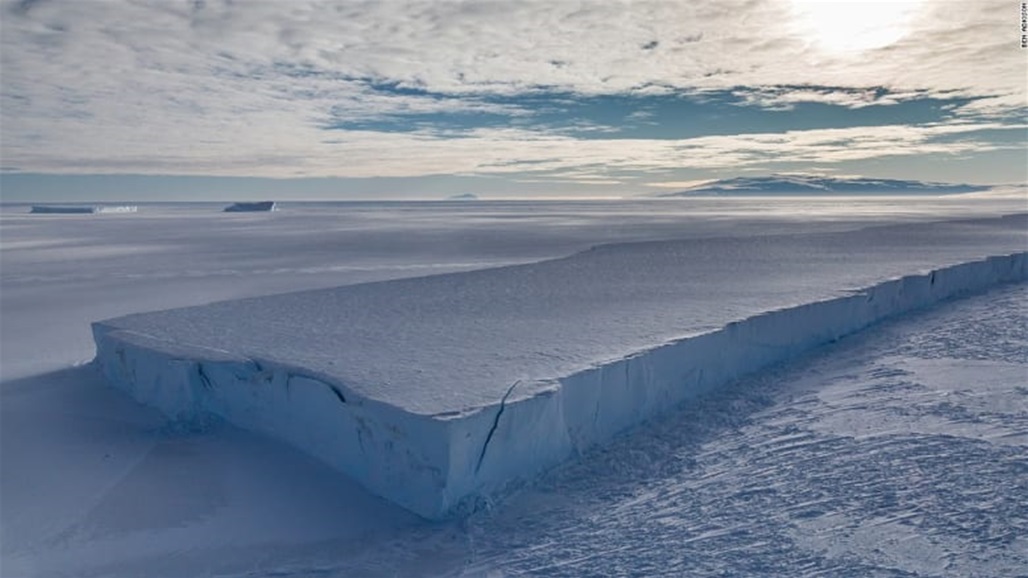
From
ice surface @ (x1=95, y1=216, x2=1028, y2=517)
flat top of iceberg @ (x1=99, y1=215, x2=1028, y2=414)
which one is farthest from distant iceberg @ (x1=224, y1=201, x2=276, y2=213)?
ice surface @ (x1=95, y1=216, x2=1028, y2=517)

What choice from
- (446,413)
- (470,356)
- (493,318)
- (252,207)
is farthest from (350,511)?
(252,207)

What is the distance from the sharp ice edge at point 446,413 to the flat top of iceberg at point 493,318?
9 centimetres

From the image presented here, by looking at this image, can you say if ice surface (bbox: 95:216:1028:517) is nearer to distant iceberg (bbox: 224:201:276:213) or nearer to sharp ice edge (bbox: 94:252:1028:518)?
sharp ice edge (bbox: 94:252:1028:518)

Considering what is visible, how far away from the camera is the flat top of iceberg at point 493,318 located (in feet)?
12.3

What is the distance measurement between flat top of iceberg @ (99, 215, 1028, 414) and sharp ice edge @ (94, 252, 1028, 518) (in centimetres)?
9

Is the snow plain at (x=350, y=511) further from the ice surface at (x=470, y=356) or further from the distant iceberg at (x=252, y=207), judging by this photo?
the distant iceberg at (x=252, y=207)

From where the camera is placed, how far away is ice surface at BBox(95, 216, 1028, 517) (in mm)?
3271

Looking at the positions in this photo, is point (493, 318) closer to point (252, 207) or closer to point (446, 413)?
point (446, 413)

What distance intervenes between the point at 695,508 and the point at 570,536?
567mm

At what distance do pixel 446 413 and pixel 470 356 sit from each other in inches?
39.2

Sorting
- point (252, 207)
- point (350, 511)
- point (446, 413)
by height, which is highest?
point (252, 207)

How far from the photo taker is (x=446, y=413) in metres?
3.11

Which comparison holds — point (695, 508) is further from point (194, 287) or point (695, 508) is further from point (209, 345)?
point (194, 287)

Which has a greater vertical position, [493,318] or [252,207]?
[252,207]
